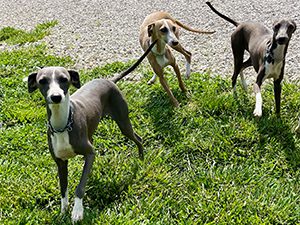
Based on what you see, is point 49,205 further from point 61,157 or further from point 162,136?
point 162,136

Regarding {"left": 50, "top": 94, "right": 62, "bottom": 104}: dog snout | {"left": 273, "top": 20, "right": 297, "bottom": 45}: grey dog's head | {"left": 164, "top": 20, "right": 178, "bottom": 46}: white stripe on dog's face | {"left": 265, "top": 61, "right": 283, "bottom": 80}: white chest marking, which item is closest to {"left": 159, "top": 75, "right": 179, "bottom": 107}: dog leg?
{"left": 164, "top": 20, "right": 178, "bottom": 46}: white stripe on dog's face

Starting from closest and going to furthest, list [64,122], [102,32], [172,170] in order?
[64,122] → [172,170] → [102,32]

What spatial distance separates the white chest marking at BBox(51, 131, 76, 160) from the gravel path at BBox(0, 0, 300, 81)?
3.22 metres

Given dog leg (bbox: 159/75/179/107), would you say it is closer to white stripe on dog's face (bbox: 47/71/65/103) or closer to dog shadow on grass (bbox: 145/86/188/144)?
dog shadow on grass (bbox: 145/86/188/144)

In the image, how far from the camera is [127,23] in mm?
9242

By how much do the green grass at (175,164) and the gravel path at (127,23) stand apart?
1267 mm

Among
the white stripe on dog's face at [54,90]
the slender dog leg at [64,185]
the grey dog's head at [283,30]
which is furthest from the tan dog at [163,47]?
the white stripe on dog's face at [54,90]

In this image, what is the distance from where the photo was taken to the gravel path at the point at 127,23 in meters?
6.69

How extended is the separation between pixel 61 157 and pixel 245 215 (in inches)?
58.7

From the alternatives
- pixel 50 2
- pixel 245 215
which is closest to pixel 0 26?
pixel 50 2

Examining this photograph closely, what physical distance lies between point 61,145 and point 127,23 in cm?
640

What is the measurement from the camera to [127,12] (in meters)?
10.3

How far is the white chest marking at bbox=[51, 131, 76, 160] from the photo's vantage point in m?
3.21

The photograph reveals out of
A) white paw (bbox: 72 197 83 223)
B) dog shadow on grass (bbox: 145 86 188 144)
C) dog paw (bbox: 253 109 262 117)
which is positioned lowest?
dog shadow on grass (bbox: 145 86 188 144)
